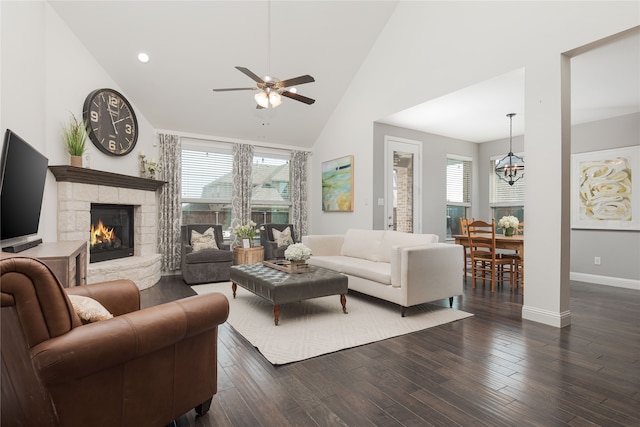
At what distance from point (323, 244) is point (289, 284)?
78.6 inches

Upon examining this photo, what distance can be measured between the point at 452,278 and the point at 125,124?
5.14m

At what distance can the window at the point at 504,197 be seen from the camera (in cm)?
650

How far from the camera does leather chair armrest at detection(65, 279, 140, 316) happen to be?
1.84 metres

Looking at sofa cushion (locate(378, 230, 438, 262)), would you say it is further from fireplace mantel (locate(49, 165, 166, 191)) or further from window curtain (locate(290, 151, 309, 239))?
fireplace mantel (locate(49, 165, 166, 191))

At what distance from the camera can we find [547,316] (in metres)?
3.18

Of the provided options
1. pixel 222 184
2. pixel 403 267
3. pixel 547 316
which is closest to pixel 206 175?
pixel 222 184

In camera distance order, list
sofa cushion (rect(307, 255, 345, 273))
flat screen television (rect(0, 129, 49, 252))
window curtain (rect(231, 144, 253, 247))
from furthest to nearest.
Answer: window curtain (rect(231, 144, 253, 247))
sofa cushion (rect(307, 255, 345, 273))
flat screen television (rect(0, 129, 49, 252))

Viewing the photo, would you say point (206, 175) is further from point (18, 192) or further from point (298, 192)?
point (18, 192)

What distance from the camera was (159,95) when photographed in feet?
16.9

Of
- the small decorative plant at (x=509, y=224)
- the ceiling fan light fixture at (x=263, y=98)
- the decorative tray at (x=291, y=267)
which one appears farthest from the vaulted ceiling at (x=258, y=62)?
the decorative tray at (x=291, y=267)

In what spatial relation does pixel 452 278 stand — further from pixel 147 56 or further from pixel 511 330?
pixel 147 56

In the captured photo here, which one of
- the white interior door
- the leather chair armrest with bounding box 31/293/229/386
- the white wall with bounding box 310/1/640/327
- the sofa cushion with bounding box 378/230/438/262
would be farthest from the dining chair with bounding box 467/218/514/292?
the leather chair armrest with bounding box 31/293/229/386

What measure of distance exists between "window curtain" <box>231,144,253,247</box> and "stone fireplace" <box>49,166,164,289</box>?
4.49 feet

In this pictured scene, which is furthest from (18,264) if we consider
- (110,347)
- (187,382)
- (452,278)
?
(452,278)
